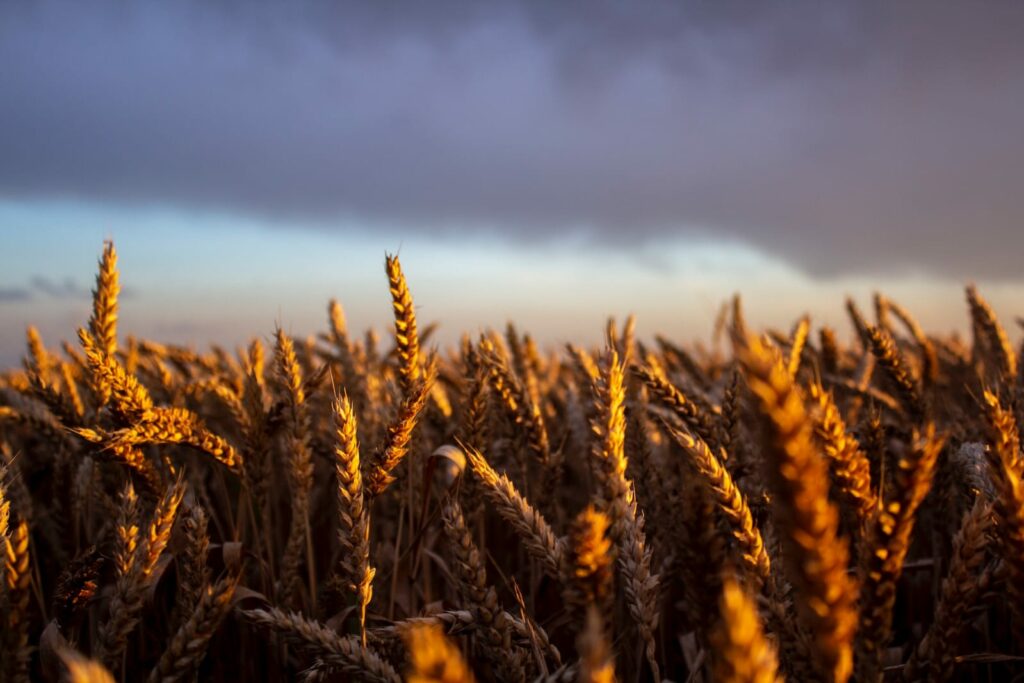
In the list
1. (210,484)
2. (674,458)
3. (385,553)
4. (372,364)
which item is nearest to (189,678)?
(385,553)

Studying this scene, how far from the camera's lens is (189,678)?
73.4 inches

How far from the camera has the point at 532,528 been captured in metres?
1.61

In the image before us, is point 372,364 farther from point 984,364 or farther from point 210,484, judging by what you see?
point 984,364

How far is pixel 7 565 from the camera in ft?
4.85

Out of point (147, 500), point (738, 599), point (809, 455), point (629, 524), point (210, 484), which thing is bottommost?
point (210, 484)

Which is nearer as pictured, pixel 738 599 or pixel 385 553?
pixel 738 599

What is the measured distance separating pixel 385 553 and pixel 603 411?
155 cm

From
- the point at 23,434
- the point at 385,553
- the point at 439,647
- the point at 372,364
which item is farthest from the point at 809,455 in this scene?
the point at 23,434

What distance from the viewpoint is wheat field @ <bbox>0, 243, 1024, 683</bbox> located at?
1143mm

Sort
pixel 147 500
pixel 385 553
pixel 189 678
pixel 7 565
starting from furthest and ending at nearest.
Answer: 1. pixel 385 553
2. pixel 147 500
3. pixel 189 678
4. pixel 7 565

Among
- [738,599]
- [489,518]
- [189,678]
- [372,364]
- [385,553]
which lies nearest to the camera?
[738,599]

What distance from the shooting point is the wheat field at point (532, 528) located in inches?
45.0

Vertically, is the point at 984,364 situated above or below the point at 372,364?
above

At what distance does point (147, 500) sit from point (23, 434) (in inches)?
106
